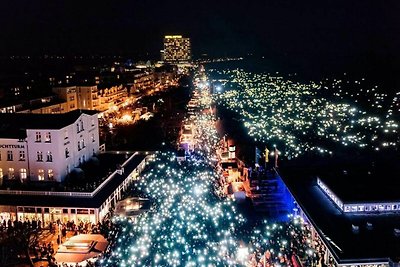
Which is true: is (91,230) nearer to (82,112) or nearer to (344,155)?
(82,112)

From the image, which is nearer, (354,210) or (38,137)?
(354,210)

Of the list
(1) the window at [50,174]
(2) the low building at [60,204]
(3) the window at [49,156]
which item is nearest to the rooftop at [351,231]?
(2) the low building at [60,204]

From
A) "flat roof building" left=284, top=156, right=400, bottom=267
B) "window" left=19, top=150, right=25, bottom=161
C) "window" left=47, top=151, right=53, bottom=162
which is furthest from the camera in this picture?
"window" left=19, top=150, right=25, bottom=161

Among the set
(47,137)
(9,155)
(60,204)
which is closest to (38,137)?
(47,137)

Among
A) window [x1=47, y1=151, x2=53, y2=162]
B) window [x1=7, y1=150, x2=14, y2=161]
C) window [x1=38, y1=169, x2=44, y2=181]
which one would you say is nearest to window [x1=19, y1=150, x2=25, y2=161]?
window [x1=7, y1=150, x2=14, y2=161]

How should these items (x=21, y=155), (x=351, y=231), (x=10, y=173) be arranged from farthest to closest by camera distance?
(x=10, y=173)
(x=21, y=155)
(x=351, y=231)

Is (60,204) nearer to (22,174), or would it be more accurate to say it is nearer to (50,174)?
(50,174)

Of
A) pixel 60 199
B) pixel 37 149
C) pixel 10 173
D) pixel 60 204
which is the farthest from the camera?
pixel 10 173

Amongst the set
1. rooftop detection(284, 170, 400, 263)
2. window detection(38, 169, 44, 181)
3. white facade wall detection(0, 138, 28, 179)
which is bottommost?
rooftop detection(284, 170, 400, 263)

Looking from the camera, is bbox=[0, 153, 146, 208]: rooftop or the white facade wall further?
the white facade wall

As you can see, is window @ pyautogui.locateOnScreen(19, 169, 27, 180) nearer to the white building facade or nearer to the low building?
the white building facade

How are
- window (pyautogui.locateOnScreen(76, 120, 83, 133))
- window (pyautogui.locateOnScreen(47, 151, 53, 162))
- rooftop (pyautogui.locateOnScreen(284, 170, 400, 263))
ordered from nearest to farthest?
1. rooftop (pyautogui.locateOnScreen(284, 170, 400, 263))
2. window (pyautogui.locateOnScreen(47, 151, 53, 162))
3. window (pyautogui.locateOnScreen(76, 120, 83, 133))

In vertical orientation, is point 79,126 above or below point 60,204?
above
